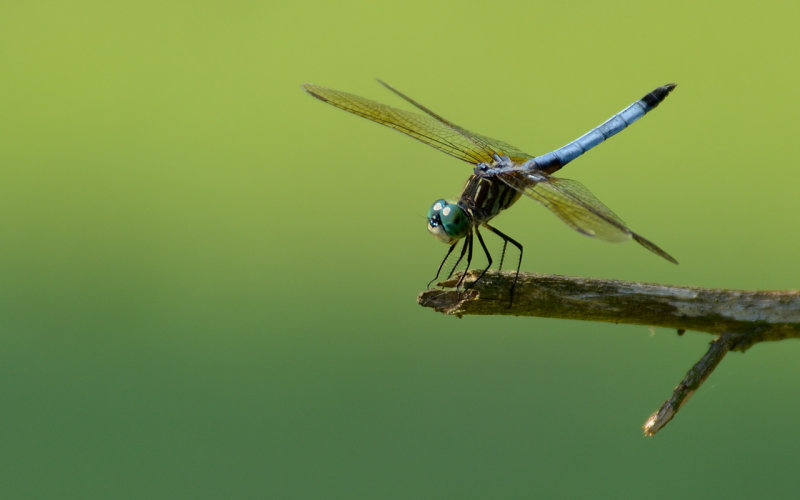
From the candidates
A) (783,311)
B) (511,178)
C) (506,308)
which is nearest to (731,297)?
(783,311)

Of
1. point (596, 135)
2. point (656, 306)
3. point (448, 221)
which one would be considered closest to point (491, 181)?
point (448, 221)

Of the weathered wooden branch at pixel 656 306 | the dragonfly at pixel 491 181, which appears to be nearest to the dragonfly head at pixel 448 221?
the dragonfly at pixel 491 181

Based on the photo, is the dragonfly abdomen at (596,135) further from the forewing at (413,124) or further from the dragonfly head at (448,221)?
the dragonfly head at (448,221)

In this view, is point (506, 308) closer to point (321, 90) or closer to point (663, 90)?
point (321, 90)

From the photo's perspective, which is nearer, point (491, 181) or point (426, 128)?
point (491, 181)

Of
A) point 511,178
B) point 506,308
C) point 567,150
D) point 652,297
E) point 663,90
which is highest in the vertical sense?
point 663,90

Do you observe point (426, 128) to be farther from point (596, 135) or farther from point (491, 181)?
point (596, 135)
